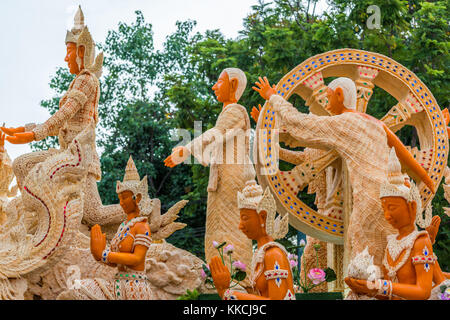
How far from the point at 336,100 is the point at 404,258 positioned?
2.71m

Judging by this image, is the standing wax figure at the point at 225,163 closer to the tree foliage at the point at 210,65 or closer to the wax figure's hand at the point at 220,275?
the wax figure's hand at the point at 220,275

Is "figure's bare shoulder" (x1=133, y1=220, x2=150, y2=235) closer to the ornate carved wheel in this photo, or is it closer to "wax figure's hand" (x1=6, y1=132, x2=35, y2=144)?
the ornate carved wheel

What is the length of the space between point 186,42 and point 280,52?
508 centimetres

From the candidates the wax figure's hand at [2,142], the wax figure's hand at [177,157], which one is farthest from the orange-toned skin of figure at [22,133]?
the wax figure's hand at [177,157]

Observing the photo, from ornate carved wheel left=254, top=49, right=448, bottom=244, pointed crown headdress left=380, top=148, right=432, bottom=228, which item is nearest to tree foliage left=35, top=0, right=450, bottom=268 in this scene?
ornate carved wheel left=254, top=49, right=448, bottom=244

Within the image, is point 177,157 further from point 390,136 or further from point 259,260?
point 259,260

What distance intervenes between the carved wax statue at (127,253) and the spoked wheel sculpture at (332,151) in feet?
7.52

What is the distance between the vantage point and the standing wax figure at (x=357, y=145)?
6.75 meters

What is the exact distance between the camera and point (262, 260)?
17.3 feet

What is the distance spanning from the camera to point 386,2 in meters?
13.4

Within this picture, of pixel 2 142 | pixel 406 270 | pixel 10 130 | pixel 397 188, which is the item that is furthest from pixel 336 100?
pixel 2 142
